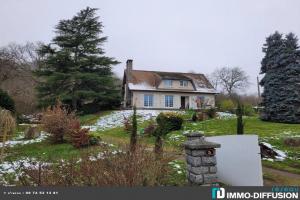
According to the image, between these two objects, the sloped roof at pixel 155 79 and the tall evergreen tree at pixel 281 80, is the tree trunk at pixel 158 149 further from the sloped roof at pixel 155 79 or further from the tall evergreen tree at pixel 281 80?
the sloped roof at pixel 155 79

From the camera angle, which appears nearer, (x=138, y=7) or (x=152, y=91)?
(x=138, y=7)

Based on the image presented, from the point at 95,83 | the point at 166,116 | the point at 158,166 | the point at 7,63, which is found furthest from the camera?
the point at 7,63

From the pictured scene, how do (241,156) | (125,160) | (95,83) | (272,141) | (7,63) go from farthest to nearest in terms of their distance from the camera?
(7,63), (95,83), (272,141), (241,156), (125,160)

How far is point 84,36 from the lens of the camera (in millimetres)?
32375

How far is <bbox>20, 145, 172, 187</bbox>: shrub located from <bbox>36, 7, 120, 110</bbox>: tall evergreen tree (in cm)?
2450

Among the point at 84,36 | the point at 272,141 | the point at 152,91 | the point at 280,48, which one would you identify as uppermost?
the point at 84,36

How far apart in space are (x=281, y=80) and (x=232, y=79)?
25772 millimetres

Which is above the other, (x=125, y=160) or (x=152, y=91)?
(x=152, y=91)

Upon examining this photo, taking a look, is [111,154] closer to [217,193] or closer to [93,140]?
[217,193]

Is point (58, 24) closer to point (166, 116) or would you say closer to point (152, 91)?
point (152, 91)

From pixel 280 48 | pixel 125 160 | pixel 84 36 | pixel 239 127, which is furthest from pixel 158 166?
pixel 84 36

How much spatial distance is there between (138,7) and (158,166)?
43.5ft

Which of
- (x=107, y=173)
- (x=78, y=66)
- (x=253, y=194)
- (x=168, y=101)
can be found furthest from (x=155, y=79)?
(x=107, y=173)

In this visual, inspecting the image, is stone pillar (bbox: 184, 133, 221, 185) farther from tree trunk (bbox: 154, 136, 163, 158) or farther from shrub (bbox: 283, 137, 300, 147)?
shrub (bbox: 283, 137, 300, 147)
